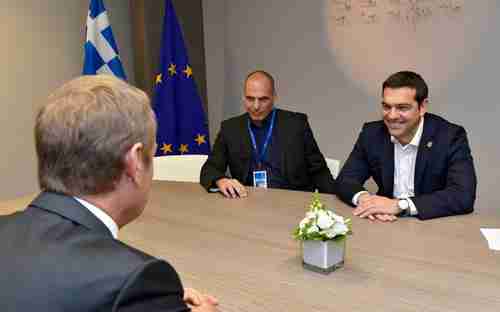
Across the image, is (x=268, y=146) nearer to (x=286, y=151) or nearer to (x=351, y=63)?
(x=286, y=151)

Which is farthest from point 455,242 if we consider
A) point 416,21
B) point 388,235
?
point 416,21

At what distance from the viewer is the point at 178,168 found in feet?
11.6

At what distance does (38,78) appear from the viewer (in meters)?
4.30

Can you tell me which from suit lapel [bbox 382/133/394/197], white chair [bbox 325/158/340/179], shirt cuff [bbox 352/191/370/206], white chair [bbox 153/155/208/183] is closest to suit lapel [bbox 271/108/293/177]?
white chair [bbox 325/158/340/179]

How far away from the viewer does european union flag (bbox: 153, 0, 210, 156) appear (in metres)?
4.58

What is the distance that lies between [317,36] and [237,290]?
10.4 ft

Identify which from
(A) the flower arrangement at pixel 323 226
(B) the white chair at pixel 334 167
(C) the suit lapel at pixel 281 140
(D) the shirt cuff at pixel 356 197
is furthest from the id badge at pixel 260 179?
(A) the flower arrangement at pixel 323 226

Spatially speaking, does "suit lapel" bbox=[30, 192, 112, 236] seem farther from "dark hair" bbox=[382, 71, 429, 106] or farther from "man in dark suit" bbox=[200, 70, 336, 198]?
"man in dark suit" bbox=[200, 70, 336, 198]

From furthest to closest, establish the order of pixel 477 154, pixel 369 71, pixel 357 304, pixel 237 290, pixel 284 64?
1. pixel 284 64
2. pixel 369 71
3. pixel 477 154
4. pixel 237 290
5. pixel 357 304

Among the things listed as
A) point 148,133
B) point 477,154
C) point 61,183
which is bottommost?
point 477,154

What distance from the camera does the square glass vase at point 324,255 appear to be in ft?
5.64

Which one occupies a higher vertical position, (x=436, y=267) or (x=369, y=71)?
(x=369, y=71)

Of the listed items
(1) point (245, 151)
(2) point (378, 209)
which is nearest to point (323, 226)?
(2) point (378, 209)

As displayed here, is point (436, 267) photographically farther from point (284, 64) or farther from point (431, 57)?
point (284, 64)
